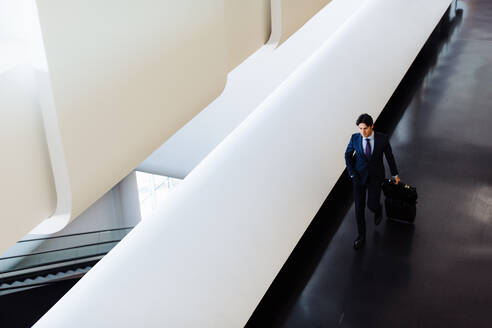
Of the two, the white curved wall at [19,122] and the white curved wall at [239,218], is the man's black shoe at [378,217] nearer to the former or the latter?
the white curved wall at [239,218]

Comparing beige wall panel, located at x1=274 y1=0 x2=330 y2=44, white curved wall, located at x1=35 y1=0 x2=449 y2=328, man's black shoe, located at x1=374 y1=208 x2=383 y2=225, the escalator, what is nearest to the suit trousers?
man's black shoe, located at x1=374 y1=208 x2=383 y2=225

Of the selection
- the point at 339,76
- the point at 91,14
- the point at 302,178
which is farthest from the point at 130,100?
the point at 339,76

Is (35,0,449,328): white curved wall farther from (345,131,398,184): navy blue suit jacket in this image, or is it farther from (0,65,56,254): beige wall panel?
(0,65,56,254): beige wall panel

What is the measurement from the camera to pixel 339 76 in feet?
26.9

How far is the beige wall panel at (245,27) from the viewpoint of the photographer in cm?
515

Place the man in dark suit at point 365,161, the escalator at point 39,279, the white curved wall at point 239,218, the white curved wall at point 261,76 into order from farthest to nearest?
1. the white curved wall at point 261,76
2. the escalator at point 39,279
3. the man in dark suit at point 365,161
4. the white curved wall at point 239,218

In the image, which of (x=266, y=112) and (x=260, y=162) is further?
(x=266, y=112)

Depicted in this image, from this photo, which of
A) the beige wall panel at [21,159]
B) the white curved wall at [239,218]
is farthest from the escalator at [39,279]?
the beige wall panel at [21,159]

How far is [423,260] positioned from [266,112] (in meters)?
2.40

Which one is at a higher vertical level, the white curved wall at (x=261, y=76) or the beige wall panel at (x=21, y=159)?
the white curved wall at (x=261, y=76)

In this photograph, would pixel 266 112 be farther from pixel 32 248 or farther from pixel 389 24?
pixel 32 248

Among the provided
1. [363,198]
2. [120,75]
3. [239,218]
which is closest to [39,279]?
[239,218]

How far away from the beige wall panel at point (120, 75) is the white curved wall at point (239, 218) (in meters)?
0.85

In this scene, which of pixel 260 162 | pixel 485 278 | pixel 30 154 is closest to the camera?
pixel 30 154
